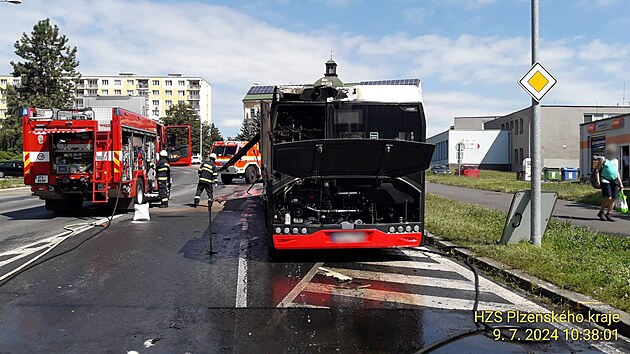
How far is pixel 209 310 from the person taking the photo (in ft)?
20.3

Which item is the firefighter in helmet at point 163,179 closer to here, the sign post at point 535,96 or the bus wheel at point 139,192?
the bus wheel at point 139,192

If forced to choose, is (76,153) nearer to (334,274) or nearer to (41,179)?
(41,179)

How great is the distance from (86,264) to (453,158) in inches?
2764

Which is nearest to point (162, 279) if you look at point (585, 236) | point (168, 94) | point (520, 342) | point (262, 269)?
point (262, 269)

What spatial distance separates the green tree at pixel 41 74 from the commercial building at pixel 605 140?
4568 centimetres

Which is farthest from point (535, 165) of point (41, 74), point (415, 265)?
point (41, 74)

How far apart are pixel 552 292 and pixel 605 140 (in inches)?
1235

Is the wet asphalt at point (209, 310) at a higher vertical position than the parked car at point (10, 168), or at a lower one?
lower

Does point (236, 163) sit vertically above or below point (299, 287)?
above

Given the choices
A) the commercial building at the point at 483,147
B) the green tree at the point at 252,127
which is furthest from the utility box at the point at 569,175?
the commercial building at the point at 483,147

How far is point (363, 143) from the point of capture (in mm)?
7895

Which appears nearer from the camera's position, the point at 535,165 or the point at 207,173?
the point at 535,165

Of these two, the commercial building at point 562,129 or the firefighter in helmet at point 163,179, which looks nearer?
the firefighter in helmet at point 163,179

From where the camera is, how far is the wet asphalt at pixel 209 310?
16.6 ft
